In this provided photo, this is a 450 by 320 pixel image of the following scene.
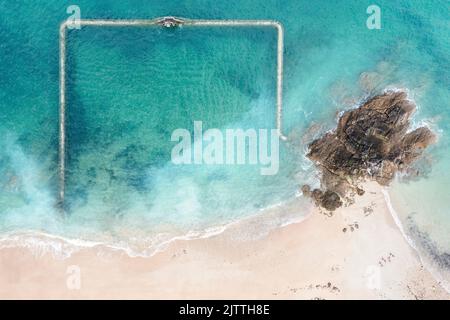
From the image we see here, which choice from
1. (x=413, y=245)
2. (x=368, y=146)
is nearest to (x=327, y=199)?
(x=368, y=146)

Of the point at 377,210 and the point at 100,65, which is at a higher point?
the point at 100,65

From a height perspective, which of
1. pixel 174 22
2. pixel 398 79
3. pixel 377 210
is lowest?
pixel 377 210

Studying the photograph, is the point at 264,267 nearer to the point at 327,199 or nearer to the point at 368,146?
the point at 327,199

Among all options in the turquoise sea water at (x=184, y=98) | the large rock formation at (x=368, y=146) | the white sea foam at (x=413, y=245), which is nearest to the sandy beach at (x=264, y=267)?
the white sea foam at (x=413, y=245)

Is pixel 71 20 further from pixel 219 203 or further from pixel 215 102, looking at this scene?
pixel 219 203

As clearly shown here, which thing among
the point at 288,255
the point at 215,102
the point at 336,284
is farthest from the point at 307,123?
the point at 336,284

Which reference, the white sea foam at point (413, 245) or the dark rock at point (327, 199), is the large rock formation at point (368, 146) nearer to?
the dark rock at point (327, 199)

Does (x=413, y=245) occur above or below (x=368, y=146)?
below
